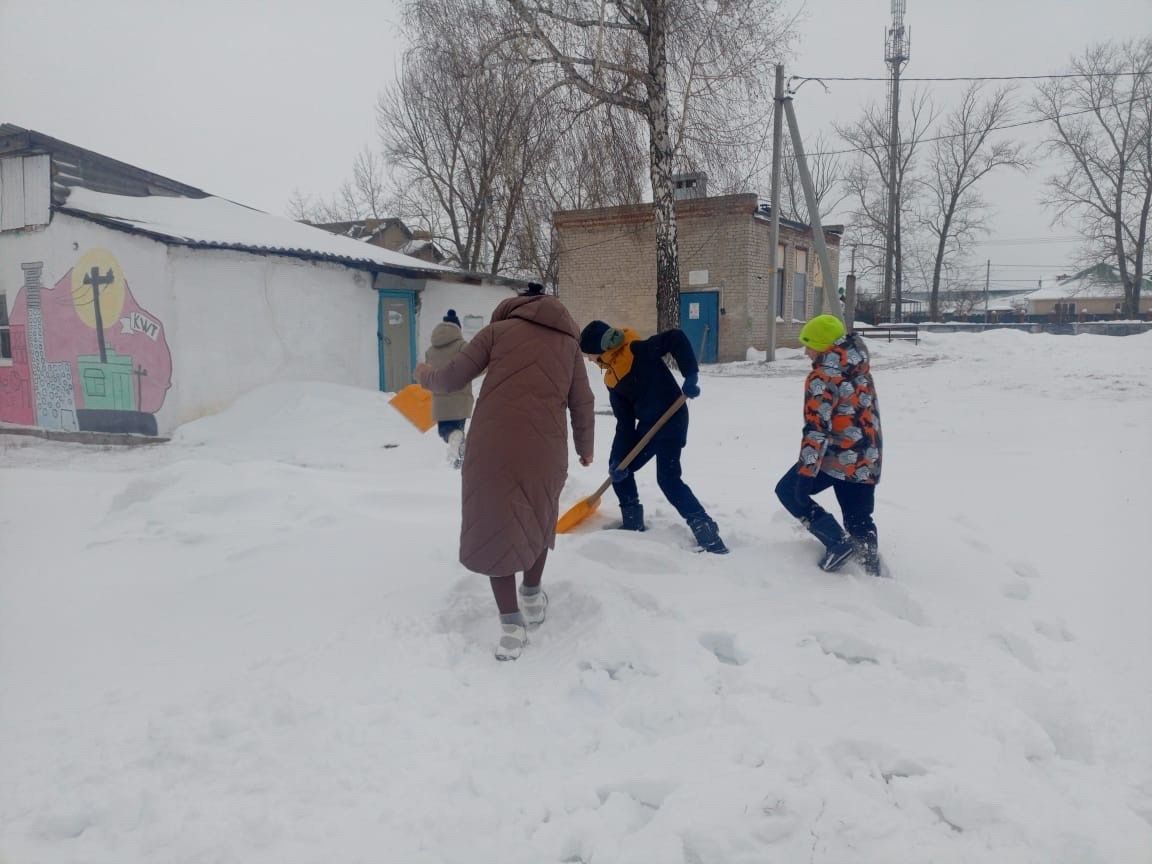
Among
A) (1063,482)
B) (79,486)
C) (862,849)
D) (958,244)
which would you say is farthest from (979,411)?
(958,244)

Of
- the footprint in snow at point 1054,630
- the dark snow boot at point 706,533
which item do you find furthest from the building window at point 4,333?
the footprint in snow at point 1054,630

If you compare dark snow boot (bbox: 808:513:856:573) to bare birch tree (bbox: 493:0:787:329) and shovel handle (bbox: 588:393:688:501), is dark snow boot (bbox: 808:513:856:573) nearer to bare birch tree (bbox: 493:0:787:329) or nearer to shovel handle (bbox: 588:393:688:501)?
shovel handle (bbox: 588:393:688:501)

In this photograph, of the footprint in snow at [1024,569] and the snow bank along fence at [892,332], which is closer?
the footprint in snow at [1024,569]

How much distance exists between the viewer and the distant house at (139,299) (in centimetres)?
991

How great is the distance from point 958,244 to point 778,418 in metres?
32.9

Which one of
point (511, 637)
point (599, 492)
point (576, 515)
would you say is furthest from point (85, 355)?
point (511, 637)

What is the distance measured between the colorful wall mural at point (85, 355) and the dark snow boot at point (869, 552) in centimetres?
924

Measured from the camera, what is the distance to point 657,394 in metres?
4.17

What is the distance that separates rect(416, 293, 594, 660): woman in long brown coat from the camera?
3.02 m

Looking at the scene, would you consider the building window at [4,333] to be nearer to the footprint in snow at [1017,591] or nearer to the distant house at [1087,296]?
the footprint in snow at [1017,591]

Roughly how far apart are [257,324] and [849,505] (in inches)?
367

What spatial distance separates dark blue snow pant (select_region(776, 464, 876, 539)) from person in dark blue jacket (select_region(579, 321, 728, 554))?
504 mm

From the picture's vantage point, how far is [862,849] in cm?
200

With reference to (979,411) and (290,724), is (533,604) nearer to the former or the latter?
(290,724)
